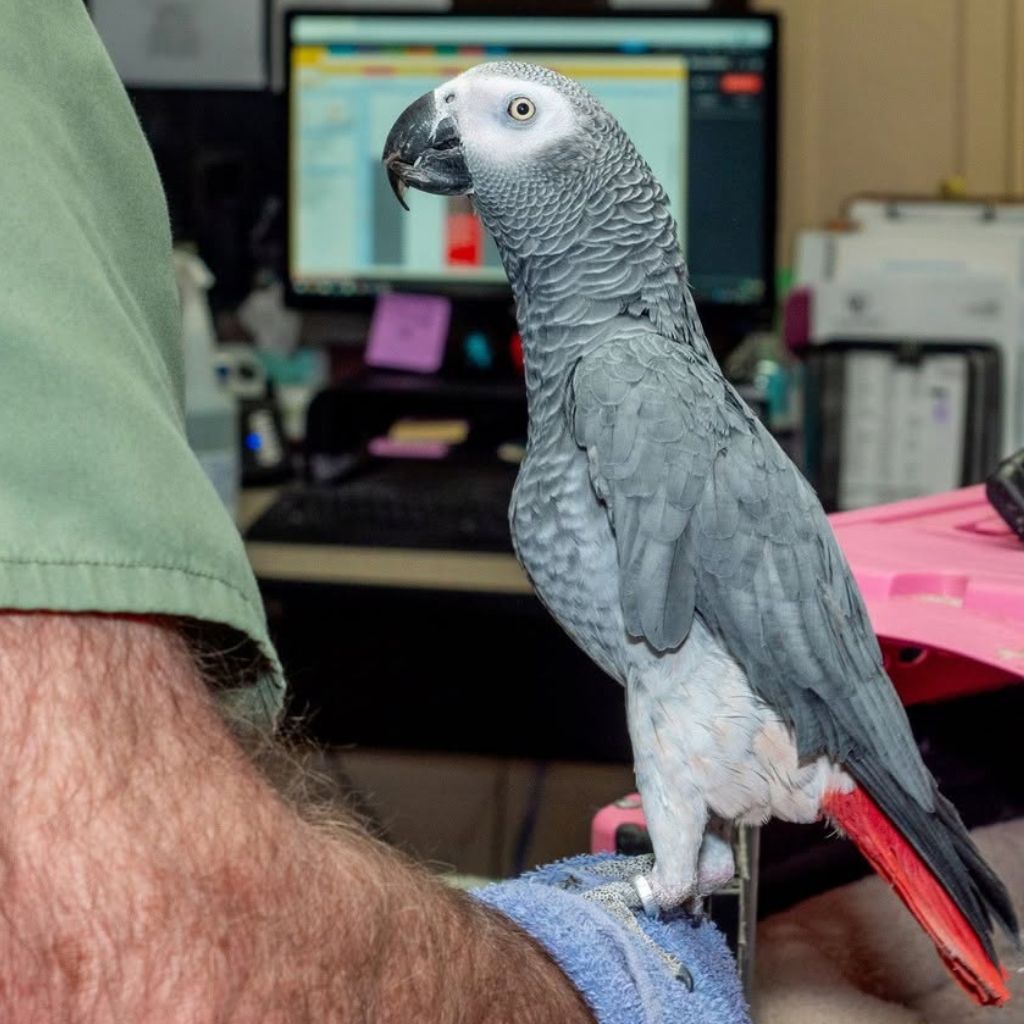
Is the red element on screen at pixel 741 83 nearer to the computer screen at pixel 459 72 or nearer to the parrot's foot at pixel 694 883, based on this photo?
the computer screen at pixel 459 72

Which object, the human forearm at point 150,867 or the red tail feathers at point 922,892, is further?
the red tail feathers at point 922,892

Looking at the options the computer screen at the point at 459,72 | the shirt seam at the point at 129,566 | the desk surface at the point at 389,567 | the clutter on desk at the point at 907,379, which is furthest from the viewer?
the computer screen at the point at 459,72

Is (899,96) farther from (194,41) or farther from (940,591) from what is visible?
(940,591)

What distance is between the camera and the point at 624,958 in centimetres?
47

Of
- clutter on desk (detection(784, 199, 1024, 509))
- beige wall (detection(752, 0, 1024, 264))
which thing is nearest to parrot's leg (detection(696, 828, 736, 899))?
clutter on desk (detection(784, 199, 1024, 509))

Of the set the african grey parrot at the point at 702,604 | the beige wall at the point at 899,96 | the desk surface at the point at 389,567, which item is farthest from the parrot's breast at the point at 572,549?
the beige wall at the point at 899,96

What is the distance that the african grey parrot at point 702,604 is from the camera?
0.48m

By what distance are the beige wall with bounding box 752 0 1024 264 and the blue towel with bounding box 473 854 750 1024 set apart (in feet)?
4.77

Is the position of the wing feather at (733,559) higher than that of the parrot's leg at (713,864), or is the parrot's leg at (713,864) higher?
the wing feather at (733,559)

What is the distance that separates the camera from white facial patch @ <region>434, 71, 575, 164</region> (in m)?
0.52

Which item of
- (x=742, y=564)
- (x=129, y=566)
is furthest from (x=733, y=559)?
(x=129, y=566)

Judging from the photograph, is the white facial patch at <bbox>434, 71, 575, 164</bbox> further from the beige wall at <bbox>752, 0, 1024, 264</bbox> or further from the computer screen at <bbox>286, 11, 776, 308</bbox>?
the beige wall at <bbox>752, 0, 1024, 264</bbox>

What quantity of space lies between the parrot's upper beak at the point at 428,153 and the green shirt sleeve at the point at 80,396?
17cm

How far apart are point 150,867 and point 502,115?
0.31 m
